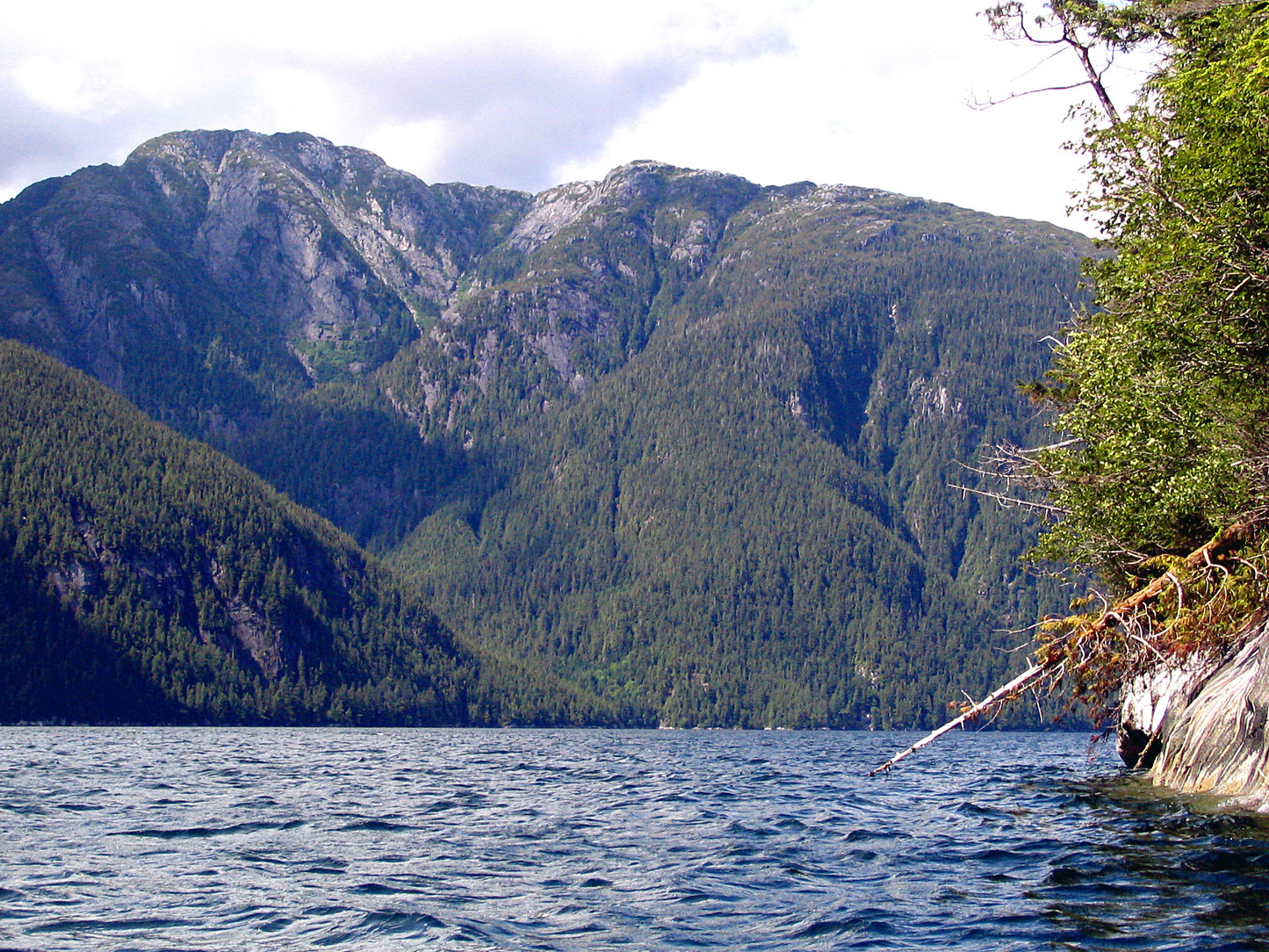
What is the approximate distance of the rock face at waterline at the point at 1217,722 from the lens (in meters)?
27.9

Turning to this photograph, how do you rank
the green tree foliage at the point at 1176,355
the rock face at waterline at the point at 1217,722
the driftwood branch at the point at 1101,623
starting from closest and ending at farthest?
1. the green tree foliage at the point at 1176,355
2. the rock face at waterline at the point at 1217,722
3. the driftwood branch at the point at 1101,623

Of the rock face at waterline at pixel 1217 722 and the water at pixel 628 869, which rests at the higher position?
the rock face at waterline at pixel 1217 722

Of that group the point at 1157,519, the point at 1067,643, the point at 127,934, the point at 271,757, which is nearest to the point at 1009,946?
the point at 127,934

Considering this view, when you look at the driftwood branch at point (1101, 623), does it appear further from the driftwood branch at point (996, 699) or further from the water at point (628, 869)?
the water at point (628, 869)

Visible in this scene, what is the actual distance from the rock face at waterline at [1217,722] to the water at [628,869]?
4.21 feet

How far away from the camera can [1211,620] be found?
3017 centimetres

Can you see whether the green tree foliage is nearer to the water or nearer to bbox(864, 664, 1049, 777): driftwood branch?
bbox(864, 664, 1049, 777): driftwood branch

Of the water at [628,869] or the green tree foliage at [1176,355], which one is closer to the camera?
the water at [628,869]

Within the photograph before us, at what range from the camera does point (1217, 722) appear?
3116 cm

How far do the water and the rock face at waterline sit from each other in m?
1.28

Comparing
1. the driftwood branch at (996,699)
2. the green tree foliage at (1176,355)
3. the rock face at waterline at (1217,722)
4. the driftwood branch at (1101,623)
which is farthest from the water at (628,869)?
the green tree foliage at (1176,355)

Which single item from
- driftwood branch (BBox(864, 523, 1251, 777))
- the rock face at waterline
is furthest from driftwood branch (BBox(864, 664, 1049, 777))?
the rock face at waterline

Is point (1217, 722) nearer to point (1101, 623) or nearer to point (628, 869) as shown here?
point (1101, 623)

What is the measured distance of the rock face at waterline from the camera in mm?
27945
